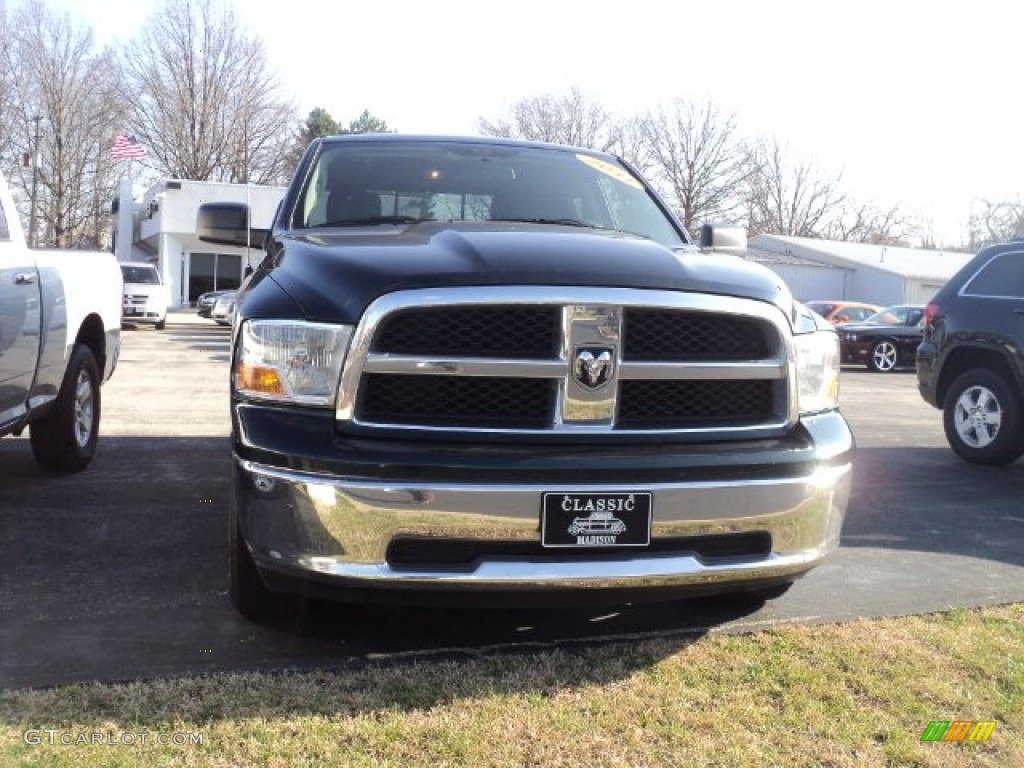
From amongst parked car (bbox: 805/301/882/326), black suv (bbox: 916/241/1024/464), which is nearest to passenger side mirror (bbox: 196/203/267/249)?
black suv (bbox: 916/241/1024/464)

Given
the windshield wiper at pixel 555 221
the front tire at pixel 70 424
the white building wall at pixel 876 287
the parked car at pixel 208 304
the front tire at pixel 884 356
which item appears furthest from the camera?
the white building wall at pixel 876 287

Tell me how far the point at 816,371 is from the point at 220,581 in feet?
7.80

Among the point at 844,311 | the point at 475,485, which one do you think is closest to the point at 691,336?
the point at 475,485

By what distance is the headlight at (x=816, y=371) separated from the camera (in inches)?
120

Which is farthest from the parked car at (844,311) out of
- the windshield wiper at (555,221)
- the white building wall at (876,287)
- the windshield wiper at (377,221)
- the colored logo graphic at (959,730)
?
the colored logo graphic at (959,730)

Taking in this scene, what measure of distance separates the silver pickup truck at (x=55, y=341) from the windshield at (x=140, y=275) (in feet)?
66.8

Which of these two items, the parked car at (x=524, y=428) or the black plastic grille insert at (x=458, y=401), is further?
the black plastic grille insert at (x=458, y=401)

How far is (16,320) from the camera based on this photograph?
449 cm

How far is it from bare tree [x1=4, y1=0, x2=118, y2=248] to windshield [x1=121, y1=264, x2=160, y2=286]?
65.8ft

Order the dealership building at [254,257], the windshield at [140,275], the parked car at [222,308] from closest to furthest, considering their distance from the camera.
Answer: the parked car at [222,308], the windshield at [140,275], the dealership building at [254,257]

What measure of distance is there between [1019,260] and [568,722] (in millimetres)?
5849

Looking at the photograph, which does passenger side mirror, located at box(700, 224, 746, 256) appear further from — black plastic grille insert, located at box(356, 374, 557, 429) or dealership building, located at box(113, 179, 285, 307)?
dealership building, located at box(113, 179, 285, 307)

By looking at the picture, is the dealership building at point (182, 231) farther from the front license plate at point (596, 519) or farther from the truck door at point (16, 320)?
the front license plate at point (596, 519)

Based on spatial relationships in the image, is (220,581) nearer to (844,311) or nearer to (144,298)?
(844,311)
